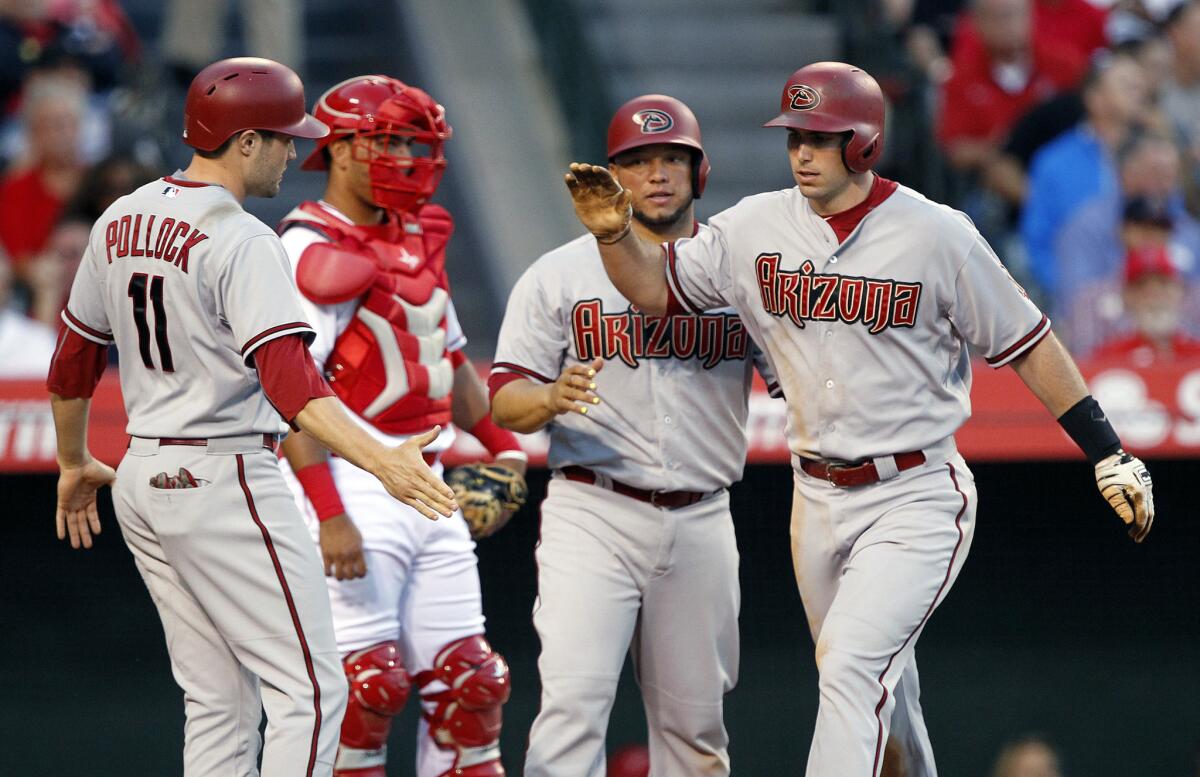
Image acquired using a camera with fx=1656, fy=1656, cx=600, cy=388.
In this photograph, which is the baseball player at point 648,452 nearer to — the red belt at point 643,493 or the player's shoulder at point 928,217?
the red belt at point 643,493

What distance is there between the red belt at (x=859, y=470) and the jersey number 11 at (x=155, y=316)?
1546 millimetres

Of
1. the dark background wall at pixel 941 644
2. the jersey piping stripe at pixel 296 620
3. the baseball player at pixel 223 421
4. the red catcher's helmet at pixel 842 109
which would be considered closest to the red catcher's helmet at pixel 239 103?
the baseball player at pixel 223 421

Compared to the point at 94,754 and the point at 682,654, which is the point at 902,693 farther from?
the point at 94,754

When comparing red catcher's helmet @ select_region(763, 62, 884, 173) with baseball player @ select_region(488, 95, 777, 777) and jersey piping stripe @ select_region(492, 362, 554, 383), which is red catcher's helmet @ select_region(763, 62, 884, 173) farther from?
jersey piping stripe @ select_region(492, 362, 554, 383)

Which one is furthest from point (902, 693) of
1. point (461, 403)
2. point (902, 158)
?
point (902, 158)

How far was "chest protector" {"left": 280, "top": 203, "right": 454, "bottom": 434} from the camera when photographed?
4.27 m

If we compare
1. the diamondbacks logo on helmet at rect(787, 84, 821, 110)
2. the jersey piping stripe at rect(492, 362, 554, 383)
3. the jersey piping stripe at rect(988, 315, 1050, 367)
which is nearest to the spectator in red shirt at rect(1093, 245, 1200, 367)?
the jersey piping stripe at rect(988, 315, 1050, 367)

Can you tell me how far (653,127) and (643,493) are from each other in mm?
922

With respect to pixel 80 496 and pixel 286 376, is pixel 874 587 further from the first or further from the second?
pixel 80 496

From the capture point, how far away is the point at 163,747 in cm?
572

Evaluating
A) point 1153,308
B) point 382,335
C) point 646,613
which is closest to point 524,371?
point 382,335

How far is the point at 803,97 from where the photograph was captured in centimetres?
389

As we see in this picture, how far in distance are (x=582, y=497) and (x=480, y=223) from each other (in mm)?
3626

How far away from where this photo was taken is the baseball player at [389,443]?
4.17 meters
